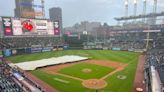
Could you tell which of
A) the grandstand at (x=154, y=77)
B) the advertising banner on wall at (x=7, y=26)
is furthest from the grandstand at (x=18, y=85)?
the advertising banner on wall at (x=7, y=26)

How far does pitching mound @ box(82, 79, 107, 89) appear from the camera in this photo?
801 inches

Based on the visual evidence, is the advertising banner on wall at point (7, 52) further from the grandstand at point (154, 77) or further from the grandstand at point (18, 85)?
the grandstand at point (154, 77)

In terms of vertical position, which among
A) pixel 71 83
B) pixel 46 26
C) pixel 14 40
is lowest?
pixel 71 83

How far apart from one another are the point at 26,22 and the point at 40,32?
20.1 feet

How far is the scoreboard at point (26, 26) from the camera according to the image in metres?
49.3

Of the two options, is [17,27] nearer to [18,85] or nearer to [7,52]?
[7,52]

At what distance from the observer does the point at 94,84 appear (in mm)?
21078

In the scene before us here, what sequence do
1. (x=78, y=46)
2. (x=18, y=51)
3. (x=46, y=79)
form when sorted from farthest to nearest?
(x=78, y=46) < (x=18, y=51) < (x=46, y=79)

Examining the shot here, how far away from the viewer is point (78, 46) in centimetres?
7475

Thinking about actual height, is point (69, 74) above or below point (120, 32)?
below

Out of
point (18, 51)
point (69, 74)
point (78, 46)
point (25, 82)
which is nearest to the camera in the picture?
point (25, 82)

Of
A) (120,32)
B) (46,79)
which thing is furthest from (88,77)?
(120,32)

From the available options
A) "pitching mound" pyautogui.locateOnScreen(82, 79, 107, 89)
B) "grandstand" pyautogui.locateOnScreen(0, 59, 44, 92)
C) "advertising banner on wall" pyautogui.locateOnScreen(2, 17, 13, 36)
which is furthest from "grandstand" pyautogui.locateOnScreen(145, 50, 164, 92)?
"advertising banner on wall" pyautogui.locateOnScreen(2, 17, 13, 36)

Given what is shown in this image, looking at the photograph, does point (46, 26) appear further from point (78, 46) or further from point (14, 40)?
point (78, 46)
